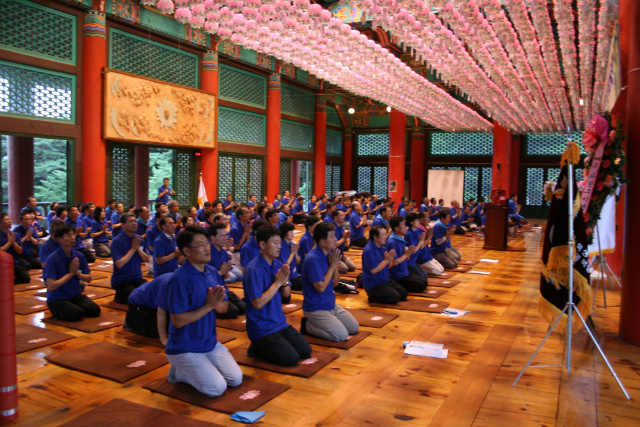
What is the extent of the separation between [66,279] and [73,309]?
359mm

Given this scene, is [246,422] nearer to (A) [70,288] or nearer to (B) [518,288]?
(A) [70,288]

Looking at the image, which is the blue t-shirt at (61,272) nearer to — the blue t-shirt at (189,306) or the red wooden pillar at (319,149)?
the blue t-shirt at (189,306)

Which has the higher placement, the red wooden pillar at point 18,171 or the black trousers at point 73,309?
the red wooden pillar at point 18,171

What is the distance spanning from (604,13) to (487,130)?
1204 centimetres

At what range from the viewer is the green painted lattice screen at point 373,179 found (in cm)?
2373

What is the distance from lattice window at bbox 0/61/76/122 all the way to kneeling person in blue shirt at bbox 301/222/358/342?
8.16 m

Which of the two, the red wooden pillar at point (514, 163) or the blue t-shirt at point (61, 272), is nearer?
the blue t-shirt at point (61, 272)

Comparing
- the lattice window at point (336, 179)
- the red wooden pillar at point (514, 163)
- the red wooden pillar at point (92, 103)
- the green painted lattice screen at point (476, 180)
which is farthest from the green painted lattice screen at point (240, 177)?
the red wooden pillar at point (514, 163)

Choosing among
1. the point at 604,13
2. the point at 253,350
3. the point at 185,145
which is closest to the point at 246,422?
the point at 253,350

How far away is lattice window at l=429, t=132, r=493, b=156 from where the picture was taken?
2166 cm

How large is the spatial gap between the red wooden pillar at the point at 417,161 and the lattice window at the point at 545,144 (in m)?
4.41

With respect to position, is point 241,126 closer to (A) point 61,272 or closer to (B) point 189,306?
(A) point 61,272

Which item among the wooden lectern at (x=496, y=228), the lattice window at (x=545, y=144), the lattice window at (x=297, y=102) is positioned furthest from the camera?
the lattice window at (x=545, y=144)

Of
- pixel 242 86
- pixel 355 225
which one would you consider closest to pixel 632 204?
pixel 355 225
